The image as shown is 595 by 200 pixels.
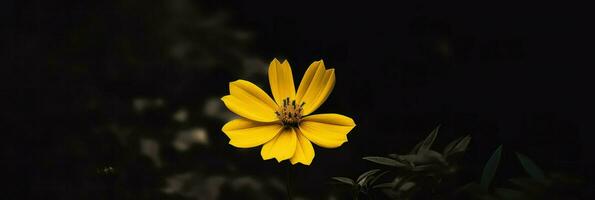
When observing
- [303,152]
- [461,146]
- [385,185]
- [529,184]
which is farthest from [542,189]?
[303,152]

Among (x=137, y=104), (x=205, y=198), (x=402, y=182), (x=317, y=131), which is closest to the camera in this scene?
(x=402, y=182)

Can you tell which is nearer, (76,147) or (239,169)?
(239,169)

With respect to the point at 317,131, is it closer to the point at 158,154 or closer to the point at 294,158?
the point at 294,158

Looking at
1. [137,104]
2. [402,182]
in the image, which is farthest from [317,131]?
[137,104]

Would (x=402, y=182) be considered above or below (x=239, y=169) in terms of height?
below

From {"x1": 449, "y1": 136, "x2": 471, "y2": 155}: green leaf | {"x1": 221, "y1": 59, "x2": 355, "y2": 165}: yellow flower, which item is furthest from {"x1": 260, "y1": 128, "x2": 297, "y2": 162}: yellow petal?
{"x1": 449, "y1": 136, "x2": 471, "y2": 155}: green leaf

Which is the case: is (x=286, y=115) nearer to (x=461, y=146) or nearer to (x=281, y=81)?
(x=281, y=81)
